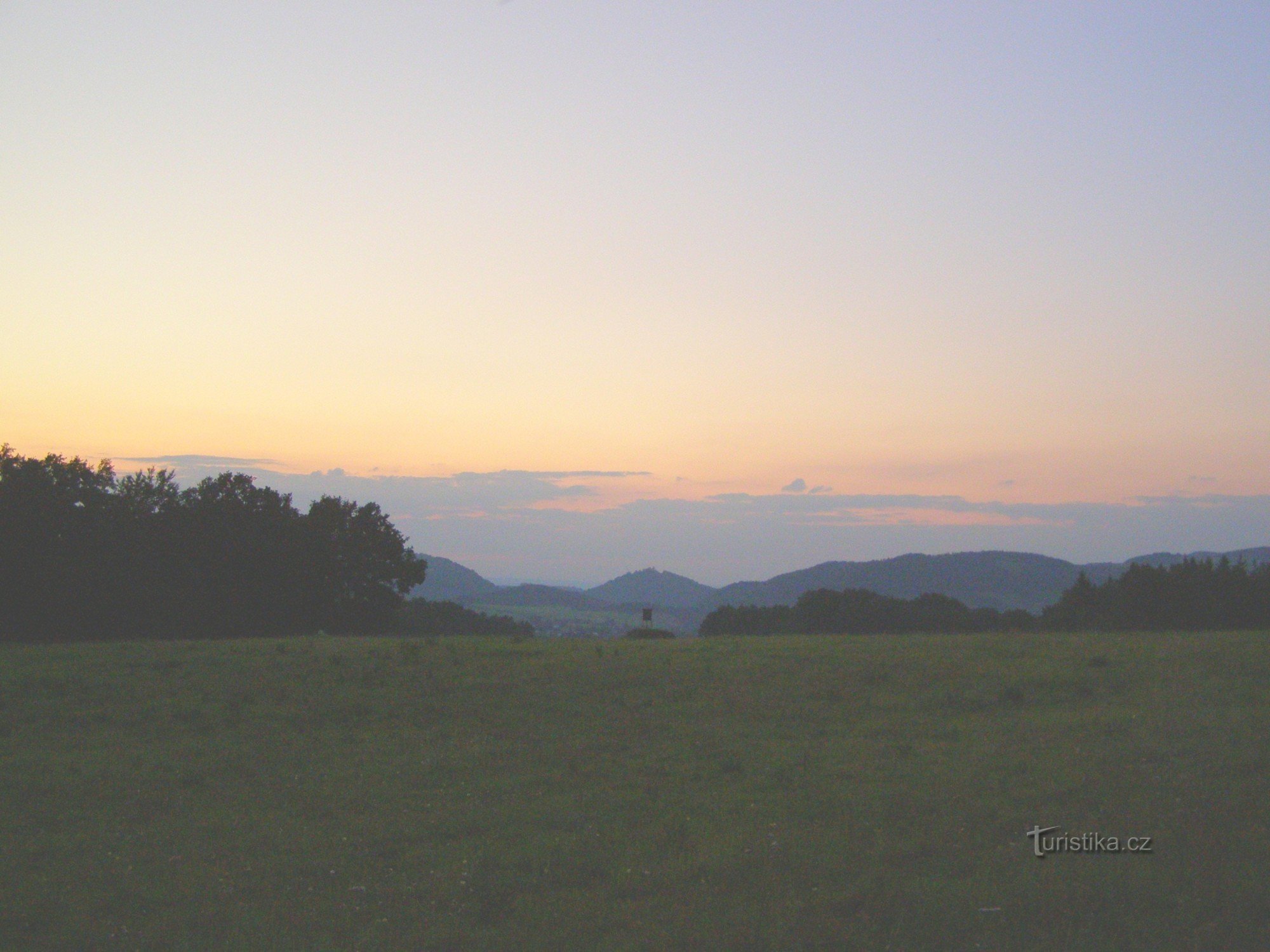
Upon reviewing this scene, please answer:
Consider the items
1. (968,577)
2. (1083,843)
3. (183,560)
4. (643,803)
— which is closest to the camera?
(1083,843)

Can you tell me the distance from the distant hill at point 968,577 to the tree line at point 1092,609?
10772cm

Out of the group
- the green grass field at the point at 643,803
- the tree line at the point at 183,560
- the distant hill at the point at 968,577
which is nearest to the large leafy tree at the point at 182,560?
the tree line at the point at 183,560

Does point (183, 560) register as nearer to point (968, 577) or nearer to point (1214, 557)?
point (1214, 557)

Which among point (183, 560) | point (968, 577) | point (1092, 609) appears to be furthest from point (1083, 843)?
point (968, 577)

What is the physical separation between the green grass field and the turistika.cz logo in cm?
16

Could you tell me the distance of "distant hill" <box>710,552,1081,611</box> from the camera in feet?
548

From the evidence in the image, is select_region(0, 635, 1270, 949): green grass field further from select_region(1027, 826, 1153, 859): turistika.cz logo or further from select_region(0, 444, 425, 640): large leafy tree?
select_region(0, 444, 425, 640): large leafy tree

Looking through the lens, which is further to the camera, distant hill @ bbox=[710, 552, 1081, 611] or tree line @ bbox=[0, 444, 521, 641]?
distant hill @ bbox=[710, 552, 1081, 611]

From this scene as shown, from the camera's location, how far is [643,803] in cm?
1303

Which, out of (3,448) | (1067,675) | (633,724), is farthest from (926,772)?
(3,448)

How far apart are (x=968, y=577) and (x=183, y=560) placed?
513 feet

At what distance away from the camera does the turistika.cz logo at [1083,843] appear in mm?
10188

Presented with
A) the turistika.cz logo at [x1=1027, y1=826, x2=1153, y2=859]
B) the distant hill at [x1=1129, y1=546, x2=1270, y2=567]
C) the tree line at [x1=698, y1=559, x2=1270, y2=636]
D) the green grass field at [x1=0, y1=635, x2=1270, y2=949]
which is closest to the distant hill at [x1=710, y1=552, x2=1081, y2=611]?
the distant hill at [x1=1129, y1=546, x2=1270, y2=567]

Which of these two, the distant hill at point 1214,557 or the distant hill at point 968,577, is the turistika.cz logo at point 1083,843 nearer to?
the distant hill at point 1214,557
